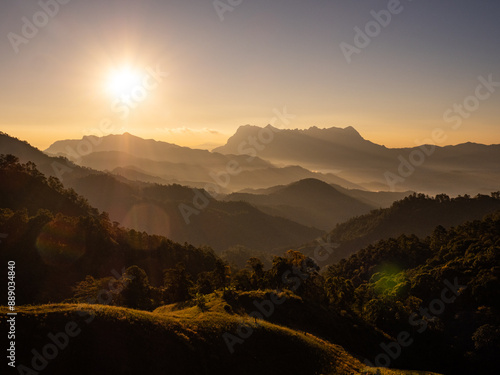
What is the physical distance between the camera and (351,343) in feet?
179

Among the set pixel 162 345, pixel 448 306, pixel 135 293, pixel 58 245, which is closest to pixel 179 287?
pixel 135 293

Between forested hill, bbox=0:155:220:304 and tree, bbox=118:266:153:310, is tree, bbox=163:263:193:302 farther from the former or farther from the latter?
forested hill, bbox=0:155:220:304

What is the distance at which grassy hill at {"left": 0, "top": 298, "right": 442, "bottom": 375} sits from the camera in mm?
28281

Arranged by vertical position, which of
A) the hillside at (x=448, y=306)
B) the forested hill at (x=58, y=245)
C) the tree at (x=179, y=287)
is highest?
the forested hill at (x=58, y=245)

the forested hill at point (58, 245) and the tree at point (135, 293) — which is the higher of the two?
the forested hill at point (58, 245)

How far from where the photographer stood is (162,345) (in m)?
32.7

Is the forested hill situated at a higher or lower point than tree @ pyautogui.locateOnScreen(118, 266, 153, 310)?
higher

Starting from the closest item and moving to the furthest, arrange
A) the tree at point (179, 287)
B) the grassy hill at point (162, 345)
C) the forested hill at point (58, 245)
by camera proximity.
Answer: the grassy hill at point (162, 345) < the tree at point (179, 287) < the forested hill at point (58, 245)

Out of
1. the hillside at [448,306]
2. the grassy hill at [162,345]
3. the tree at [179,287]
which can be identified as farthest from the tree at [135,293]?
the hillside at [448,306]

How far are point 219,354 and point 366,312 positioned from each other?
49.4m

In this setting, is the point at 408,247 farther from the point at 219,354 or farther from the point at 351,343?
the point at 219,354

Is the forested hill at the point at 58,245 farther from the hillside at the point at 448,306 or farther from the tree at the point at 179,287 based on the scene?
the hillside at the point at 448,306

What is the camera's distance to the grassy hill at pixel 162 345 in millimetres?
28281

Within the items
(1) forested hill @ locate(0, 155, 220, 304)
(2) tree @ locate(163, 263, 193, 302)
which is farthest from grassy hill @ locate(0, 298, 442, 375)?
(1) forested hill @ locate(0, 155, 220, 304)
